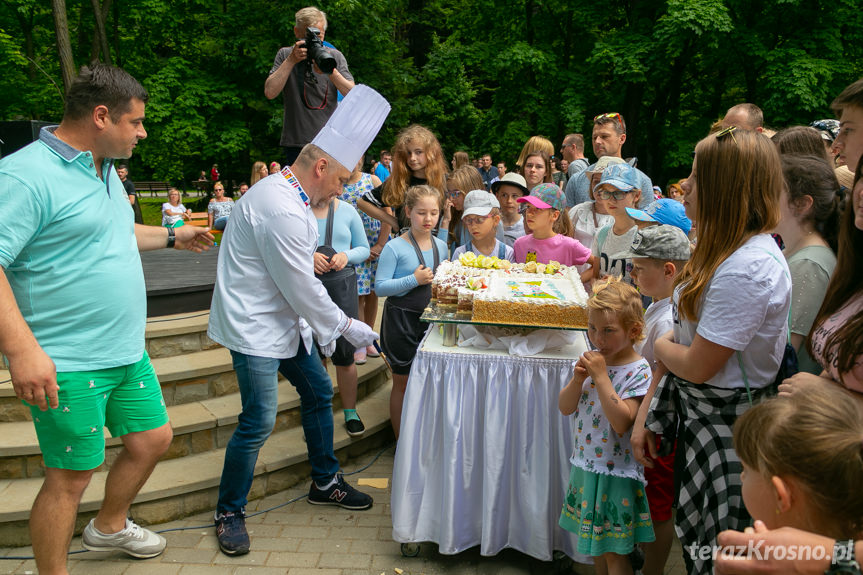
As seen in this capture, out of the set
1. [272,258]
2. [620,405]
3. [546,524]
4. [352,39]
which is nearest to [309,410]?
[272,258]

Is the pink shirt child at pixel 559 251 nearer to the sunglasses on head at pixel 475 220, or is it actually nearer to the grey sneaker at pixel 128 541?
the sunglasses on head at pixel 475 220

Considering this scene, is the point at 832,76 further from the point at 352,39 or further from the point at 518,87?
the point at 352,39

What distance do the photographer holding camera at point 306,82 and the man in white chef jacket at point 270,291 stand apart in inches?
66.0

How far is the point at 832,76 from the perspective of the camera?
46.2 ft

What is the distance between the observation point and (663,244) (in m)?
2.61

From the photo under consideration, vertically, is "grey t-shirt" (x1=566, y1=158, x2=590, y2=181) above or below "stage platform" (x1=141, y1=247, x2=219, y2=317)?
above

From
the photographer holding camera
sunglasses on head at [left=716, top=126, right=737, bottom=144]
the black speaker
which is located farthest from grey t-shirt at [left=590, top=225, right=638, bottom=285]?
the black speaker

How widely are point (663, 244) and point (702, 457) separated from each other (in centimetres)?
89

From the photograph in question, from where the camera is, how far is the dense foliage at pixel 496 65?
14.5 meters

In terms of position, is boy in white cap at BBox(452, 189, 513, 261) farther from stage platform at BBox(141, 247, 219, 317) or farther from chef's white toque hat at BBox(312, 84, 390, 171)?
stage platform at BBox(141, 247, 219, 317)

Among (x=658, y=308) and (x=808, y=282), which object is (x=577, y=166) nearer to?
(x=658, y=308)

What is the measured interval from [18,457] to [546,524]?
282 cm

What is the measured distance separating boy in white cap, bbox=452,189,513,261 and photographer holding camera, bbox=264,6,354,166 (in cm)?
151

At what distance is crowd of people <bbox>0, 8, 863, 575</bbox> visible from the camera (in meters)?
1.62
